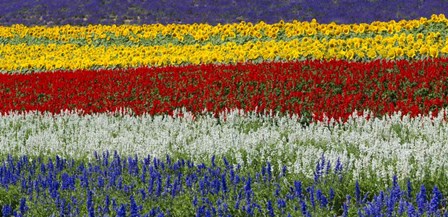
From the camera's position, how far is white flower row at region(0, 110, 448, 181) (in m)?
5.90

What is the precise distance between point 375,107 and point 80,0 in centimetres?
2018

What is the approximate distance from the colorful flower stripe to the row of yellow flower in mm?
2115

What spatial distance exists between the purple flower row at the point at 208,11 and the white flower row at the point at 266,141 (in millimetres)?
10894

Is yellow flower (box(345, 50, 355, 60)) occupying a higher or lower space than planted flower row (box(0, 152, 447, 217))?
higher

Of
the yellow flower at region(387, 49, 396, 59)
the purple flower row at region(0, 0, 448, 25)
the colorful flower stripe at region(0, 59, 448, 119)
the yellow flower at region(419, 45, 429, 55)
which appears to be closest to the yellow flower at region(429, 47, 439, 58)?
the yellow flower at region(419, 45, 429, 55)

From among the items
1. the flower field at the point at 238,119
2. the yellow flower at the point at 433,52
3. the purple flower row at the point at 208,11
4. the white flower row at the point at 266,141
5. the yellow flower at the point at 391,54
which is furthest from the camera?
the purple flower row at the point at 208,11

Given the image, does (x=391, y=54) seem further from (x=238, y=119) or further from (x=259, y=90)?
(x=238, y=119)

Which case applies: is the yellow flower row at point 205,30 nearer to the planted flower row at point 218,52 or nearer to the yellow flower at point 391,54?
the planted flower row at point 218,52

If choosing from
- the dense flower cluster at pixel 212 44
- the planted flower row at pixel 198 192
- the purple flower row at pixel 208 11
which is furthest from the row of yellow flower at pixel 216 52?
the planted flower row at pixel 198 192

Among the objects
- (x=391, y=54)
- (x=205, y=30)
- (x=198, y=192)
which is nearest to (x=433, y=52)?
(x=391, y=54)

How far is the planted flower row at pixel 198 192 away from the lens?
186 inches

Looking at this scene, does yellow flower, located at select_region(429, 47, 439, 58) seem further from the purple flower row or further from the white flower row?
the purple flower row

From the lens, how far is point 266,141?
7219 mm

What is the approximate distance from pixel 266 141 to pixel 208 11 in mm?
15690
